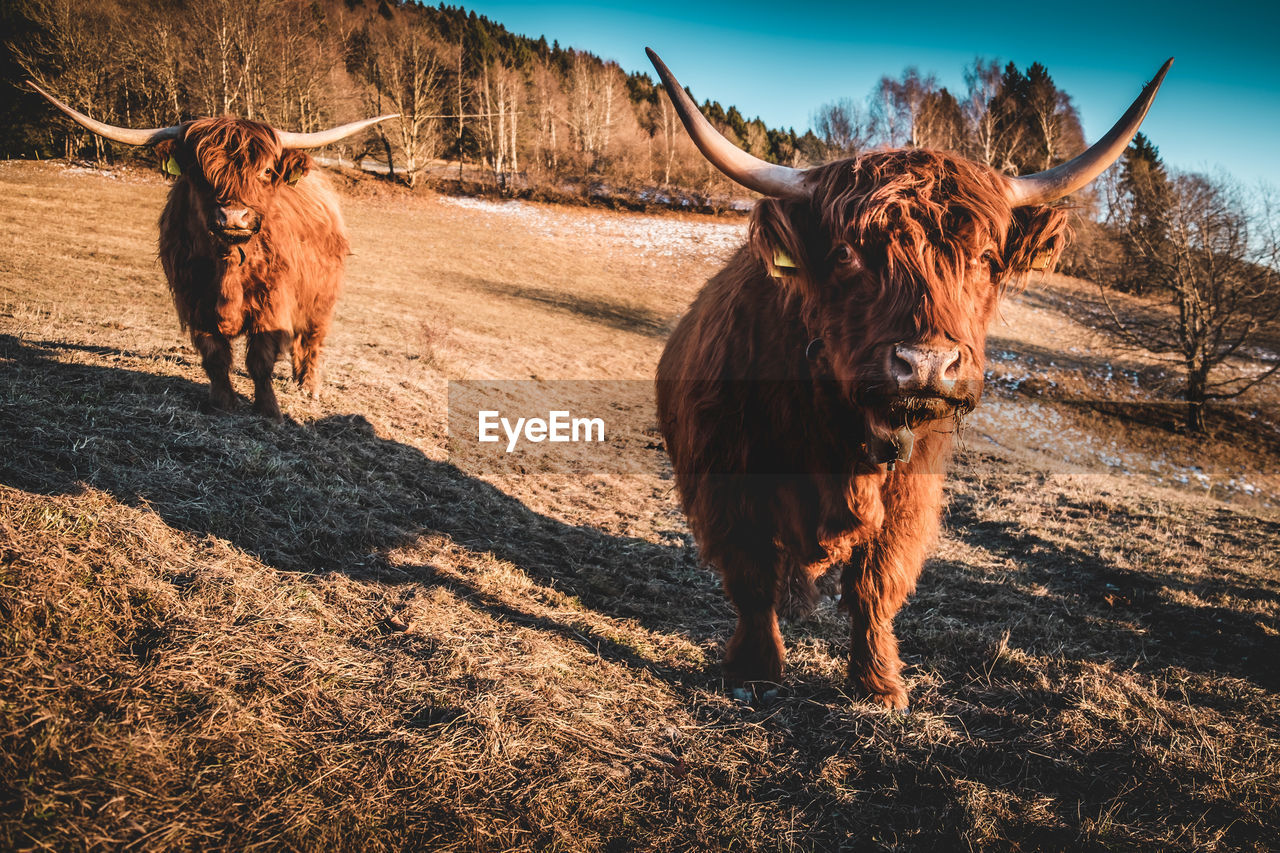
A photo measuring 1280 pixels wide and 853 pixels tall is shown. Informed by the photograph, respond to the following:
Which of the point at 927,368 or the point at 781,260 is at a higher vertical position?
the point at 781,260

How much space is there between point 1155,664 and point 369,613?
406 centimetres

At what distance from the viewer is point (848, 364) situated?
2020 mm

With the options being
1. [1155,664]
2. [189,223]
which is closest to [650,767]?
[1155,664]

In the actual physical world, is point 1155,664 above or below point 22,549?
below

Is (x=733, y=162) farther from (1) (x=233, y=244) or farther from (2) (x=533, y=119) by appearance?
(2) (x=533, y=119)

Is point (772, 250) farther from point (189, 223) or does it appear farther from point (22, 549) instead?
point (189, 223)

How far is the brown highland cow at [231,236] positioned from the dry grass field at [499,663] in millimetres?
549

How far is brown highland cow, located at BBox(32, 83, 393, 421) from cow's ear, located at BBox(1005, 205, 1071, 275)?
4.58 metres

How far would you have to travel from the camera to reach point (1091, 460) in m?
12.9

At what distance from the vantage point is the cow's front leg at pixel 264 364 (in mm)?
4734

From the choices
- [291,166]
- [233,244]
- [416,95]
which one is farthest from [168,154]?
[416,95]
